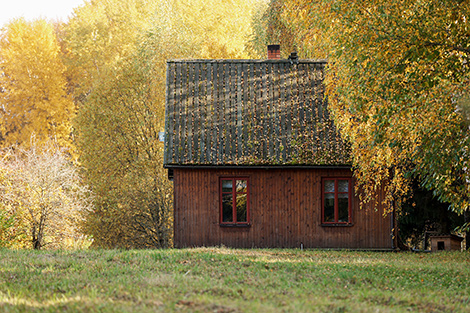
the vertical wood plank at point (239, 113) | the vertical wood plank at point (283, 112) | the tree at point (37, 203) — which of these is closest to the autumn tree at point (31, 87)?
the tree at point (37, 203)

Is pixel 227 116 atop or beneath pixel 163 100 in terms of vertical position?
beneath

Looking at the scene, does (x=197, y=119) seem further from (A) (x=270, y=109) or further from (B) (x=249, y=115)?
(A) (x=270, y=109)

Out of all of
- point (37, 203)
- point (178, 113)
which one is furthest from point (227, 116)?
point (37, 203)

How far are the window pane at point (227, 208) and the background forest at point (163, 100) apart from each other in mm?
4721

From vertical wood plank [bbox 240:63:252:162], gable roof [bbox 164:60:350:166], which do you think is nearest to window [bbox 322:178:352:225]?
gable roof [bbox 164:60:350:166]

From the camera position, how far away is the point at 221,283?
11594 millimetres

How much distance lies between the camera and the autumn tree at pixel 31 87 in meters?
42.3

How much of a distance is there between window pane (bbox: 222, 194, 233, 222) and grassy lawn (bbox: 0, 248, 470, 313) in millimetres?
3653

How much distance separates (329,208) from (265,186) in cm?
252

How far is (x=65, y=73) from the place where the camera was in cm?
4591

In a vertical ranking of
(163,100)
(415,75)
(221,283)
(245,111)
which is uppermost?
(163,100)

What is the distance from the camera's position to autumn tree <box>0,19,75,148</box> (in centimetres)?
4231

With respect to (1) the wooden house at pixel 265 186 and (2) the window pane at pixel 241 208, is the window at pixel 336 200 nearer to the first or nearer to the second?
(1) the wooden house at pixel 265 186

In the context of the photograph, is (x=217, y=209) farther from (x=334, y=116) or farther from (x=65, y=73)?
(x=65, y=73)
